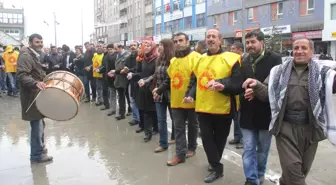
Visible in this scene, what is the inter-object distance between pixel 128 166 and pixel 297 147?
259 centimetres

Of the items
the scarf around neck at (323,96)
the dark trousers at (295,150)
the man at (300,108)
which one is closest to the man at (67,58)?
the man at (300,108)

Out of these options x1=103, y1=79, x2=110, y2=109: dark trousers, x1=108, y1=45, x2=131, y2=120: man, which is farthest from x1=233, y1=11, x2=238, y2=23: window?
x1=108, y1=45, x2=131, y2=120: man

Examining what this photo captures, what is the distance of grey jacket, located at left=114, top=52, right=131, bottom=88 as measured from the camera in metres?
8.37

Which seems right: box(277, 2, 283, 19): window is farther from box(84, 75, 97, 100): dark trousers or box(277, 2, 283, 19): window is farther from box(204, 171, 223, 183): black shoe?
box(204, 171, 223, 183): black shoe

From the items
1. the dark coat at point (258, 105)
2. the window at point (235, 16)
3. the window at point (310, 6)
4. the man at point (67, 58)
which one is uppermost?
the window at point (235, 16)

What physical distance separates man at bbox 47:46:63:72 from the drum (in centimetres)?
717

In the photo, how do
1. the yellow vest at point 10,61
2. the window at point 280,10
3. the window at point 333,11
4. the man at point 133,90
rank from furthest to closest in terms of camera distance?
1. the window at point 280,10
2. the window at point 333,11
3. the yellow vest at point 10,61
4. the man at point 133,90

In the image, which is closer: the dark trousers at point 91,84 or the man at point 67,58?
the dark trousers at point 91,84

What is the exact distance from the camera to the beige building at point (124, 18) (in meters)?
67.9

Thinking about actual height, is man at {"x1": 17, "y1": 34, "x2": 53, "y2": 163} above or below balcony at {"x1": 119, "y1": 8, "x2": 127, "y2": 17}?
below

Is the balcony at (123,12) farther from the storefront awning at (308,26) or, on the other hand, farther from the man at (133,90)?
the man at (133,90)

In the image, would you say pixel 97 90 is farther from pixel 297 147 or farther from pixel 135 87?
pixel 297 147

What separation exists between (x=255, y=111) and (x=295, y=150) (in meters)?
0.80

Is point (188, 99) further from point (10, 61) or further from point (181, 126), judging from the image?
point (10, 61)
